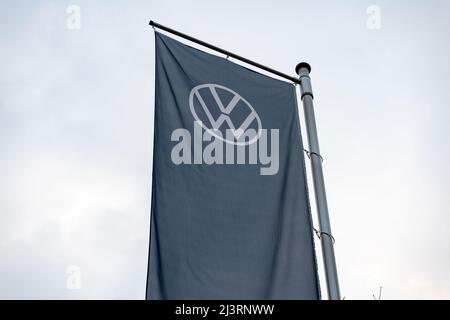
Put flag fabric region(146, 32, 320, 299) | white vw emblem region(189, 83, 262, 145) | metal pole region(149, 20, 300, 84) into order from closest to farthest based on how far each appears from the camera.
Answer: flag fabric region(146, 32, 320, 299), white vw emblem region(189, 83, 262, 145), metal pole region(149, 20, 300, 84)

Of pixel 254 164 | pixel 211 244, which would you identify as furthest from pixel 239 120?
pixel 211 244

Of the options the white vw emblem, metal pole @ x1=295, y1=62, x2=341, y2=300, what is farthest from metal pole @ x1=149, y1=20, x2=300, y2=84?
the white vw emblem

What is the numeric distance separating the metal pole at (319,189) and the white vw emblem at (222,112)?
679 millimetres

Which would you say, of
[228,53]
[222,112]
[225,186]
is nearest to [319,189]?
[225,186]

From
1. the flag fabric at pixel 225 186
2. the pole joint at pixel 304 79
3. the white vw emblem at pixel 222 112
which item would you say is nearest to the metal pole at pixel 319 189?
the pole joint at pixel 304 79

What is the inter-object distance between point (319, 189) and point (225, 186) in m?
1.04

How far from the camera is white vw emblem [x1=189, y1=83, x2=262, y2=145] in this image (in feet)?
23.4

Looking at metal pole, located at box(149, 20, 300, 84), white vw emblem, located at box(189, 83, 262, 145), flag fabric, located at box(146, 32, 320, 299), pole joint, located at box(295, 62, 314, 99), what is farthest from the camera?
metal pole, located at box(149, 20, 300, 84)

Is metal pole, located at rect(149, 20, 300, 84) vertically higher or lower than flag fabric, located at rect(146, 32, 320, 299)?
higher

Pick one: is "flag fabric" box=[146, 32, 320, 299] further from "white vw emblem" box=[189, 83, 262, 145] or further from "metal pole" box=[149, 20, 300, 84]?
"metal pole" box=[149, 20, 300, 84]

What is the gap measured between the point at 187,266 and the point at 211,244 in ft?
1.08

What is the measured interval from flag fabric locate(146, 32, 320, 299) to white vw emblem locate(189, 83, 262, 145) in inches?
0.5

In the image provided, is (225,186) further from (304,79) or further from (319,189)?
(304,79)
